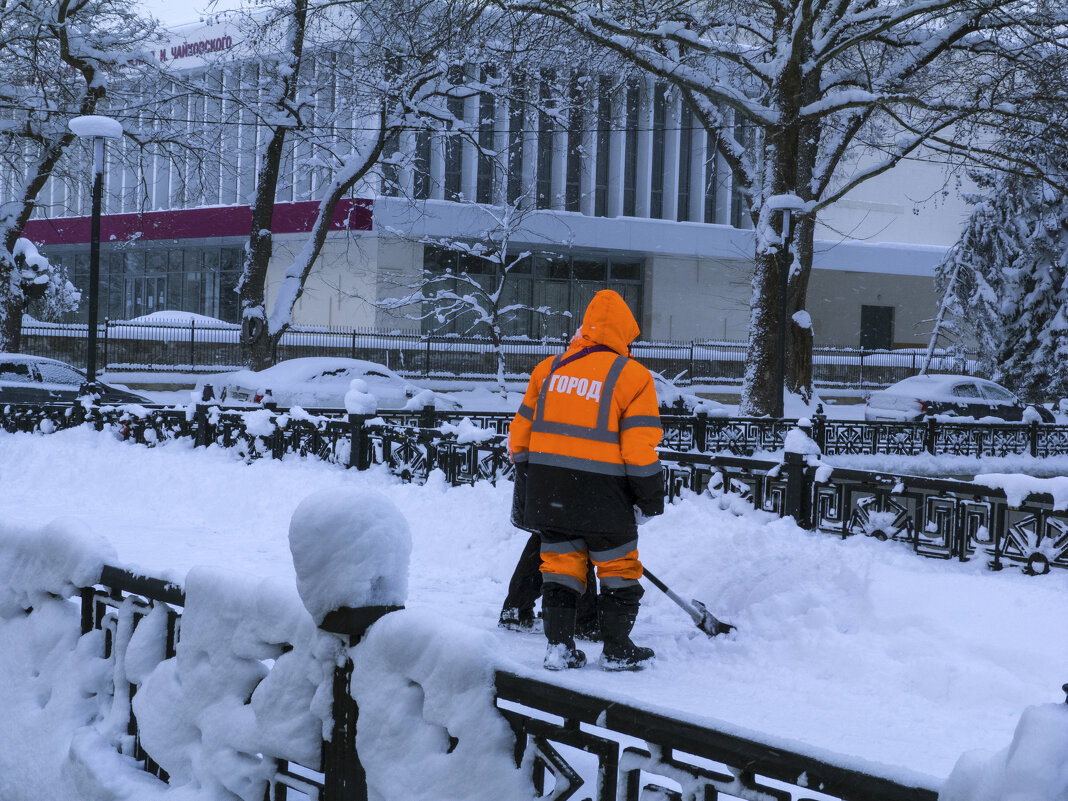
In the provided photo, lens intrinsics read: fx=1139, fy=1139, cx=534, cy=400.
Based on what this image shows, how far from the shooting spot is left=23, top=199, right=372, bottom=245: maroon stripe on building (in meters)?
34.6

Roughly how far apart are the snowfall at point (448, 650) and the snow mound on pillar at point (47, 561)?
0.01 m

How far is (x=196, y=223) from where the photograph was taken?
3916cm

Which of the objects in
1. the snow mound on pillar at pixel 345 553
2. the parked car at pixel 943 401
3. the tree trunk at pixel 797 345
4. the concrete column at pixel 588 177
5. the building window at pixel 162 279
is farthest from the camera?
the building window at pixel 162 279

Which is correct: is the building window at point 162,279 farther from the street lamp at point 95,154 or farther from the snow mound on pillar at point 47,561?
the snow mound on pillar at point 47,561

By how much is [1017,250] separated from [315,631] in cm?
3556

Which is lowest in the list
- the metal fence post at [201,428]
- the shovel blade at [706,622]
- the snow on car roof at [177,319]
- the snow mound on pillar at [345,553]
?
the shovel blade at [706,622]

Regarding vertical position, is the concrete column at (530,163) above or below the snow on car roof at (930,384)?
above

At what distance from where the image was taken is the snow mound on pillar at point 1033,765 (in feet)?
5.82

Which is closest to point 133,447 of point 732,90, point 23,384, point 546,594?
point 23,384

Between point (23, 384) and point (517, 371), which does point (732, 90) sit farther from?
point (517, 371)

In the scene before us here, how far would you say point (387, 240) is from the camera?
37219 millimetres

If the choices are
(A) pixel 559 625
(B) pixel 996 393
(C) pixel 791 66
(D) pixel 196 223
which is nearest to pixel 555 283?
(D) pixel 196 223

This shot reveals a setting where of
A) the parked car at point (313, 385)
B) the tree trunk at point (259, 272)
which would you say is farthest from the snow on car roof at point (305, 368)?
the tree trunk at point (259, 272)

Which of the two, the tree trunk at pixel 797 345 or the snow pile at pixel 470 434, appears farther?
the tree trunk at pixel 797 345
